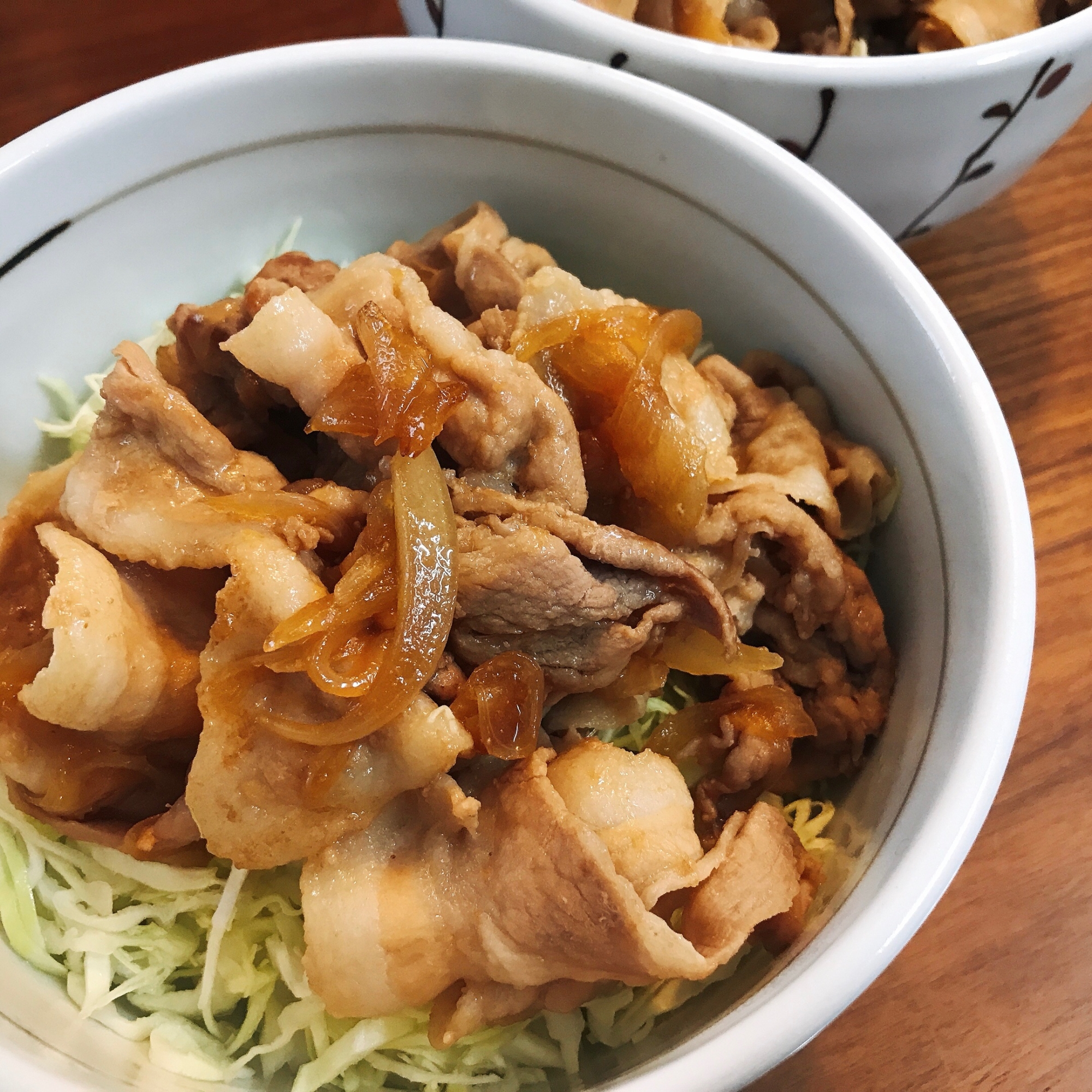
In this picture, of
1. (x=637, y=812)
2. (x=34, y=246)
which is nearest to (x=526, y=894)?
(x=637, y=812)

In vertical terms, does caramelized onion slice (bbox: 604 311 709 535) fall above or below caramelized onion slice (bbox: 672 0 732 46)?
below

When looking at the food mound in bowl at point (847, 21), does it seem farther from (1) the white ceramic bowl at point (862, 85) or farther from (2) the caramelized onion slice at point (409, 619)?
(2) the caramelized onion slice at point (409, 619)

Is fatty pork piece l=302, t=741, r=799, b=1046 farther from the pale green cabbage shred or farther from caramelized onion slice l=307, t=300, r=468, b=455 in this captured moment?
caramelized onion slice l=307, t=300, r=468, b=455

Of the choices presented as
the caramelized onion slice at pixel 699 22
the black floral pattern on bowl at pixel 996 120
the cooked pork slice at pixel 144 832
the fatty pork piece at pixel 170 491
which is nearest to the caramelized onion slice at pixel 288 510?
the fatty pork piece at pixel 170 491

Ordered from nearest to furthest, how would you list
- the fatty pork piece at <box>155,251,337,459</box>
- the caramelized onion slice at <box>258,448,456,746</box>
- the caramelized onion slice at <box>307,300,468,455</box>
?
the caramelized onion slice at <box>258,448,456,746</box>, the caramelized onion slice at <box>307,300,468,455</box>, the fatty pork piece at <box>155,251,337,459</box>

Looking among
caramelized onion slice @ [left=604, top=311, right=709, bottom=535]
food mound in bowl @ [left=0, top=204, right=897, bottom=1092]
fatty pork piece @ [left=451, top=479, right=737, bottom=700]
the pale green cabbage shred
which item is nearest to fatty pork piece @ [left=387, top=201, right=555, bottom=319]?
food mound in bowl @ [left=0, top=204, right=897, bottom=1092]

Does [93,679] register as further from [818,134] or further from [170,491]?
[818,134]
